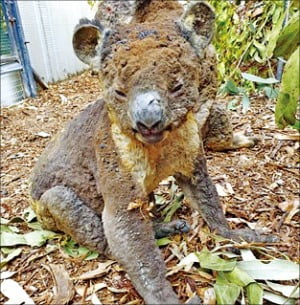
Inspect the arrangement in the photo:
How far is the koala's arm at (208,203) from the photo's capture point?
1368mm

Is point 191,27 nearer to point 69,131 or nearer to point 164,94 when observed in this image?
point 164,94

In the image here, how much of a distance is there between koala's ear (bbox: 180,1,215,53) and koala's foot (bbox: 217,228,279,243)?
600 millimetres

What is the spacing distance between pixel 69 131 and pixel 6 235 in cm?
46

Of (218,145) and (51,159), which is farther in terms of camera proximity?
(218,145)

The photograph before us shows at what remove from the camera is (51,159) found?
153cm

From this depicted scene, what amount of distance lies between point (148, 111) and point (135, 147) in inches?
10.2

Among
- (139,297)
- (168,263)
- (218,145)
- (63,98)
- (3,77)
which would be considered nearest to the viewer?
(139,297)

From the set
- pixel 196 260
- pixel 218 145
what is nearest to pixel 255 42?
pixel 218 145

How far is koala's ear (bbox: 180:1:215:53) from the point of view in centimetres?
113

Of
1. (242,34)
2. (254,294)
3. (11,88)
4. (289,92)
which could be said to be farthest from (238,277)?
(11,88)

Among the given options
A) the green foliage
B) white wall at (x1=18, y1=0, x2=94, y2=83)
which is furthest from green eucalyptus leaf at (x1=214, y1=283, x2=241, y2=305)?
white wall at (x1=18, y1=0, x2=94, y2=83)

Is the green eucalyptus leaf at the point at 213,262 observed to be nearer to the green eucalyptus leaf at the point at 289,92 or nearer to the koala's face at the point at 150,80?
the koala's face at the point at 150,80

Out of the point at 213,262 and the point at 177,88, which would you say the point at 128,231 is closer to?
the point at 213,262

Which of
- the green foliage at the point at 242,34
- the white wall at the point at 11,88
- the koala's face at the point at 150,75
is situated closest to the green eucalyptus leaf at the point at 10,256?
the koala's face at the point at 150,75
